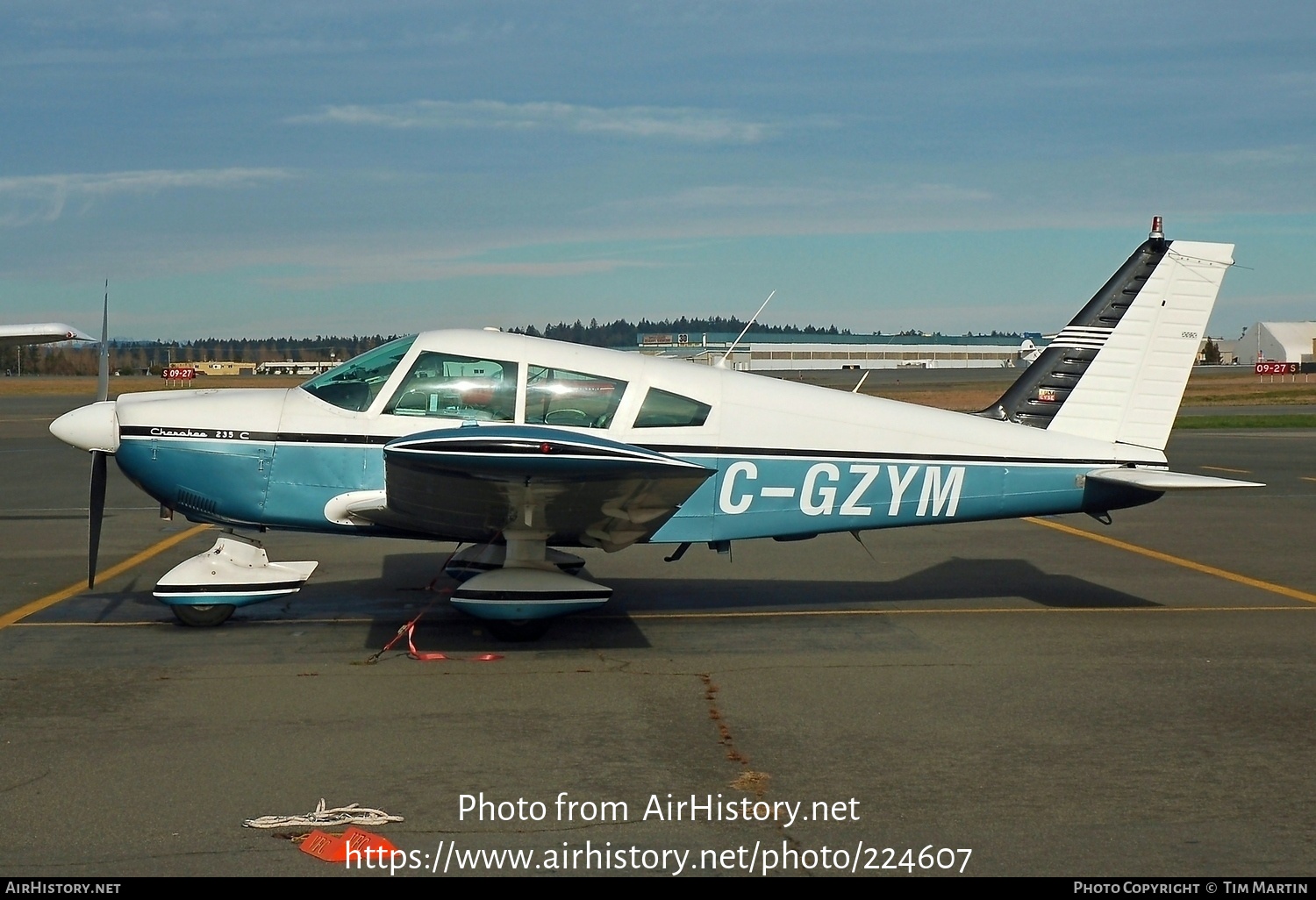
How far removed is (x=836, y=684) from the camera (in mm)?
6820

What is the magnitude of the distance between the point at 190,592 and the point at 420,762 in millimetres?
3494

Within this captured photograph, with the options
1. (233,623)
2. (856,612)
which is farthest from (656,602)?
(233,623)

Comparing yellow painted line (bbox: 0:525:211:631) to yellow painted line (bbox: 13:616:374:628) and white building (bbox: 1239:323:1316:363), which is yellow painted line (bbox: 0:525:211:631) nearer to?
yellow painted line (bbox: 13:616:374:628)

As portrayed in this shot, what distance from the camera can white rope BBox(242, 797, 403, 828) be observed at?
15.0 feet

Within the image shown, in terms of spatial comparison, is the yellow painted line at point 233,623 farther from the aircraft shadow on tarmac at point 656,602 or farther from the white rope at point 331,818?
the white rope at point 331,818

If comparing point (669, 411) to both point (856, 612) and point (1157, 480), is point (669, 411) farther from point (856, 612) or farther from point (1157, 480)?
point (1157, 480)

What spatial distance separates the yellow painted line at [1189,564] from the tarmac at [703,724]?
0.40 ft

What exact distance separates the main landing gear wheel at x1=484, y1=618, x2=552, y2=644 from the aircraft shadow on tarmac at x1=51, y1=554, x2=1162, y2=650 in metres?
0.08

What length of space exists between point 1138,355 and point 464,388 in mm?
5112

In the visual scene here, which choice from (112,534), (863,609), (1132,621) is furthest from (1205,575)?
(112,534)

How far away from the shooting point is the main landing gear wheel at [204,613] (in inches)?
322

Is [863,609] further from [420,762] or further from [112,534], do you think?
[112,534]

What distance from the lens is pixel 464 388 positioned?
7.84 m

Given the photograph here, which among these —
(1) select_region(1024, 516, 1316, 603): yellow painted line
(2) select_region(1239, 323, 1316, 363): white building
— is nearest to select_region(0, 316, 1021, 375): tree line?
(1) select_region(1024, 516, 1316, 603): yellow painted line
